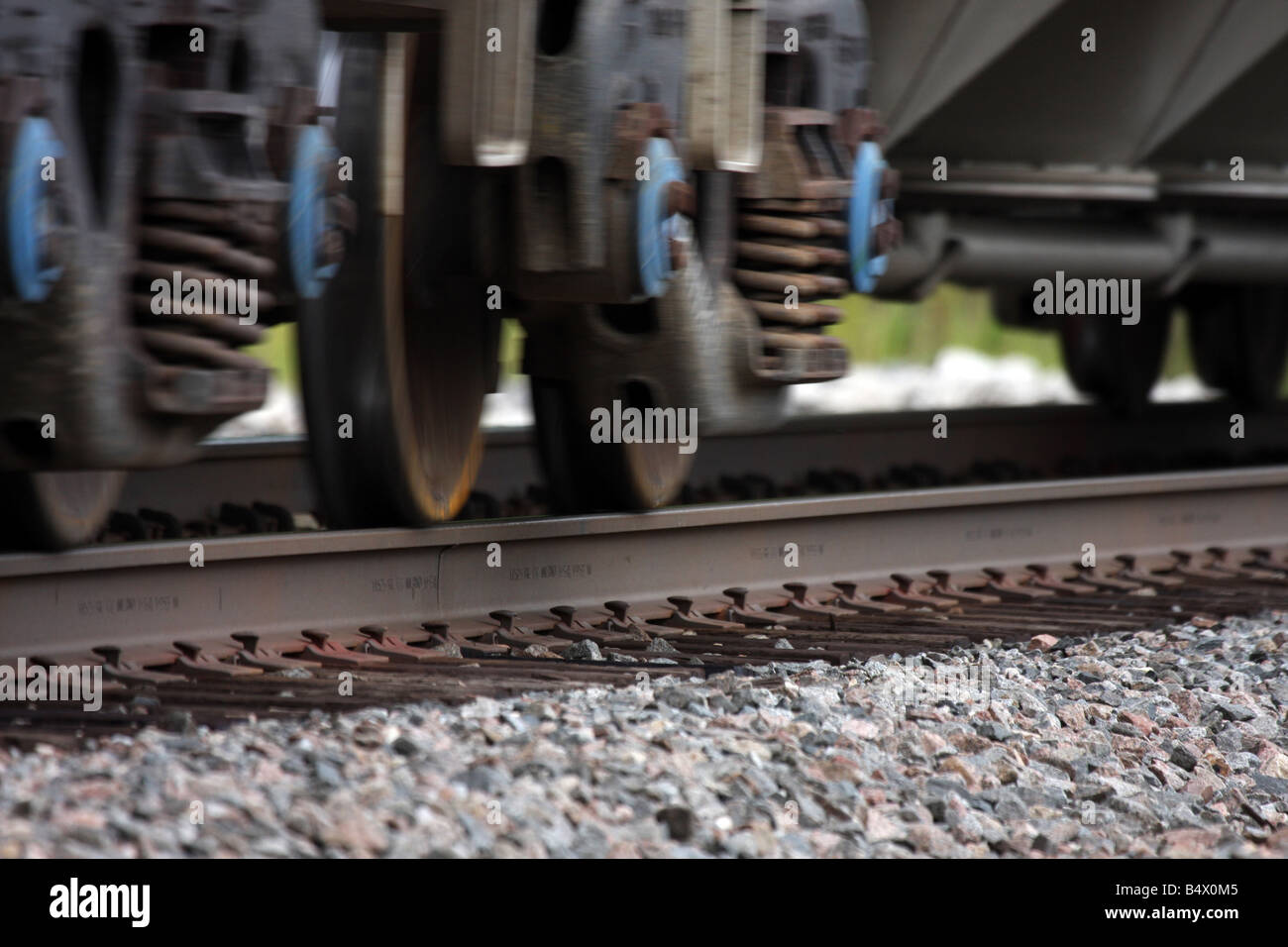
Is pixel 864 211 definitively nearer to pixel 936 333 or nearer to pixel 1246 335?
pixel 1246 335

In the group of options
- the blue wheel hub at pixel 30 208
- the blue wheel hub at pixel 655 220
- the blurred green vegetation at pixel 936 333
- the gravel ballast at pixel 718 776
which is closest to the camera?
the gravel ballast at pixel 718 776

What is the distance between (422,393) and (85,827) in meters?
2.56

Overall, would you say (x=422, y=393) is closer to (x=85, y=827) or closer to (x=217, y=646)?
(x=217, y=646)

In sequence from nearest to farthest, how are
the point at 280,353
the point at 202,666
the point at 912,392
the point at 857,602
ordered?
the point at 202,666 < the point at 857,602 < the point at 912,392 < the point at 280,353

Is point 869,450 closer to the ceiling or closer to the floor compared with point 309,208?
closer to the floor

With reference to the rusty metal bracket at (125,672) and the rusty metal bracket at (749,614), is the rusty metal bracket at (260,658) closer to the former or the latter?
the rusty metal bracket at (125,672)

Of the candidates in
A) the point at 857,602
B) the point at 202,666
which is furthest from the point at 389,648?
the point at 857,602

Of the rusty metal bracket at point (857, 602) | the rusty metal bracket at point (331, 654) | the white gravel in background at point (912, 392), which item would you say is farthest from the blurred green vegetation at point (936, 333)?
the rusty metal bracket at point (331, 654)

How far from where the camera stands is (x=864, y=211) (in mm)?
5281

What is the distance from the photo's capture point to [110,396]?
372 centimetres

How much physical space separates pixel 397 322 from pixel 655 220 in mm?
825

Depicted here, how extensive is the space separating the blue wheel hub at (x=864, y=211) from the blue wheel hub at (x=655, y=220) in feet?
2.71

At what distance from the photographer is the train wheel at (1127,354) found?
30.7 feet

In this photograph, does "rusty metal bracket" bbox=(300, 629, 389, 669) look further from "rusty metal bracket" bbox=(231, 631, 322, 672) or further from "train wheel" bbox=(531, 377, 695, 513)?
"train wheel" bbox=(531, 377, 695, 513)
